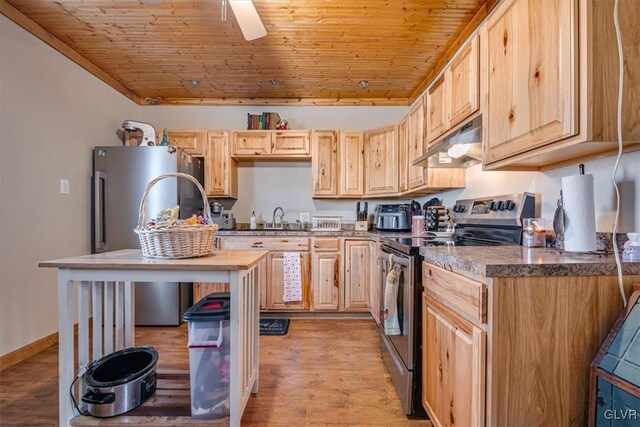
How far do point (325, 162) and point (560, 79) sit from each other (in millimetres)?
2553

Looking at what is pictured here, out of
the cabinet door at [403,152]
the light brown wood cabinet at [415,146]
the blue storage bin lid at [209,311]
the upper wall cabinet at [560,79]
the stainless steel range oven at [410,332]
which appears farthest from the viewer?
the cabinet door at [403,152]

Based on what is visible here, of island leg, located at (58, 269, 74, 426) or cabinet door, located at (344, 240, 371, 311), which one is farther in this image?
cabinet door, located at (344, 240, 371, 311)

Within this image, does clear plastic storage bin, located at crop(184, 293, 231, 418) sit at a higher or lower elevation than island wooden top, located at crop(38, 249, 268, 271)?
lower

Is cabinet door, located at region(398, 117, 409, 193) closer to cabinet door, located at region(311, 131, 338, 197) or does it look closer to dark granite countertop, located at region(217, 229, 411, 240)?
dark granite countertop, located at region(217, 229, 411, 240)

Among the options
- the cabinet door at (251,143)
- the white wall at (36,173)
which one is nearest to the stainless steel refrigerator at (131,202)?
the white wall at (36,173)

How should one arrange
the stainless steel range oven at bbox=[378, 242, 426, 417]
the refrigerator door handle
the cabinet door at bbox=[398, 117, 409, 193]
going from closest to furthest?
the stainless steel range oven at bbox=[378, 242, 426, 417]
the refrigerator door handle
the cabinet door at bbox=[398, 117, 409, 193]

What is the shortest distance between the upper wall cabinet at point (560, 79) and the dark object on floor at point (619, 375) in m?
0.56

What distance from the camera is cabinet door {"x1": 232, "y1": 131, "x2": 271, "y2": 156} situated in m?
3.46

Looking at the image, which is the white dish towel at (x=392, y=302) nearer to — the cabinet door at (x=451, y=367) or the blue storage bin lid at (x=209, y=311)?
the cabinet door at (x=451, y=367)

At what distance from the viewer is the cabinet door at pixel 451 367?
1.02 metres

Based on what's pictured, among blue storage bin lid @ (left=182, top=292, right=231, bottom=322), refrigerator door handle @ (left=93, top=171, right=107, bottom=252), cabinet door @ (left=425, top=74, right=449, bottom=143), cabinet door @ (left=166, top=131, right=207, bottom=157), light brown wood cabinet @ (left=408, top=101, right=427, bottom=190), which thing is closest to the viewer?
blue storage bin lid @ (left=182, top=292, right=231, bottom=322)

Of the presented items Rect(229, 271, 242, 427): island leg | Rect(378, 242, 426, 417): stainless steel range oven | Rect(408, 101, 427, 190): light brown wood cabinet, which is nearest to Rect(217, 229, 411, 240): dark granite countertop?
Rect(408, 101, 427, 190): light brown wood cabinet

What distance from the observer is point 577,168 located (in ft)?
4.60

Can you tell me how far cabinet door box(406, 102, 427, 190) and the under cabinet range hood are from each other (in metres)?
0.12
